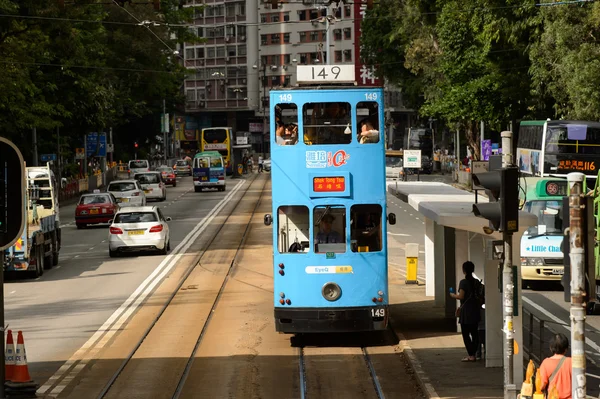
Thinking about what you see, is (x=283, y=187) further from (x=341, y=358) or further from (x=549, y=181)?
(x=549, y=181)

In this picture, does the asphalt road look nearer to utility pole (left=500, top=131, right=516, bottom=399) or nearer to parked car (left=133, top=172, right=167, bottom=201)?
utility pole (left=500, top=131, right=516, bottom=399)

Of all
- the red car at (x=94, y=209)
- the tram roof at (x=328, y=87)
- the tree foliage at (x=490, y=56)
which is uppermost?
the tree foliage at (x=490, y=56)

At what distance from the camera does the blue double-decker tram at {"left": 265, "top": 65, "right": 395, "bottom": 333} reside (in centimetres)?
2014

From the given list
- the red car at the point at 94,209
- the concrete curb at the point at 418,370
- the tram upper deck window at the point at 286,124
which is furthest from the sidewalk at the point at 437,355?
the red car at the point at 94,209

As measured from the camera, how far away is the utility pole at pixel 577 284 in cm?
995

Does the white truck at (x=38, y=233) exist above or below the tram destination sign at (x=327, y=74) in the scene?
below

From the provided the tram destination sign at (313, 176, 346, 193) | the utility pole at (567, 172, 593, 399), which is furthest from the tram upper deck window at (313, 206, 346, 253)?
the utility pole at (567, 172, 593, 399)

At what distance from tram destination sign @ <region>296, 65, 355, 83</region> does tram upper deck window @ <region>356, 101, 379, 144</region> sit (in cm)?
74

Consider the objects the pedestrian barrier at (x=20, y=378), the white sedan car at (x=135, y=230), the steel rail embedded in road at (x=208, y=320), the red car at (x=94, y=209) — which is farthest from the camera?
the red car at (x=94, y=209)

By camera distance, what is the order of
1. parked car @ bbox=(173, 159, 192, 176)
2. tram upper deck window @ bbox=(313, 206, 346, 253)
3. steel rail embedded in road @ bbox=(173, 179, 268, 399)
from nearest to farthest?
steel rail embedded in road @ bbox=(173, 179, 268, 399)
tram upper deck window @ bbox=(313, 206, 346, 253)
parked car @ bbox=(173, 159, 192, 176)

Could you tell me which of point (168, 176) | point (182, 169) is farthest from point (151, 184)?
point (182, 169)

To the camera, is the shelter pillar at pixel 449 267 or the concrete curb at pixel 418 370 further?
the shelter pillar at pixel 449 267

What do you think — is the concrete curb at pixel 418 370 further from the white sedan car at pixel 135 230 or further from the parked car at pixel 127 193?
the parked car at pixel 127 193

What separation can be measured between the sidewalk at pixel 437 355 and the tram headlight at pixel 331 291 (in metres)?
1.40
